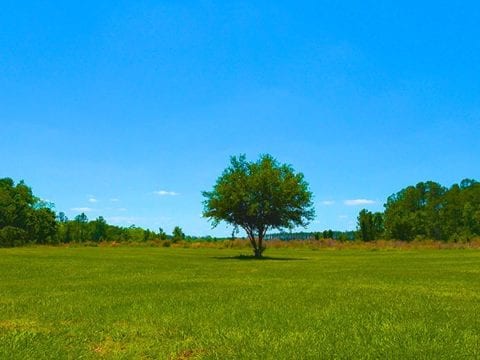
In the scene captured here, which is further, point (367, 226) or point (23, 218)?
point (367, 226)

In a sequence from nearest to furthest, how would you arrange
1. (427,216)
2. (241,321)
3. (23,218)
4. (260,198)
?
(241,321)
(260,198)
(23,218)
(427,216)

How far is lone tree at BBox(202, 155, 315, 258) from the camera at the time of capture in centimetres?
6125

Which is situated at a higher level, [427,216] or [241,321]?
[427,216]

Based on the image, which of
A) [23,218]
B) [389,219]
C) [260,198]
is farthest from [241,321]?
[389,219]

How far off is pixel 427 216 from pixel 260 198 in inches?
5197

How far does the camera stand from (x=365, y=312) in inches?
616

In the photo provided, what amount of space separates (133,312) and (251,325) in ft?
14.0

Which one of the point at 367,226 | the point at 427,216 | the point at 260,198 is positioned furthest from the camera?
the point at 427,216

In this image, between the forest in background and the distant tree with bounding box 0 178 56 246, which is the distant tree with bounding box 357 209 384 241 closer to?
the forest in background

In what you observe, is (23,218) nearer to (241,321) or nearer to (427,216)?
(427,216)

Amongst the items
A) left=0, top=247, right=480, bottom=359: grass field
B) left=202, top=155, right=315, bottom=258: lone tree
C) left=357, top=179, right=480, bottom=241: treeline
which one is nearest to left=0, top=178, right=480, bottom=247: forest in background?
left=357, top=179, right=480, bottom=241: treeline

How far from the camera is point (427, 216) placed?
17825 centimetres

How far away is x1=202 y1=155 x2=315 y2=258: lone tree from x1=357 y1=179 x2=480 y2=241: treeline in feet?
339

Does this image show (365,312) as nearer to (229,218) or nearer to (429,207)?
(229,218)
